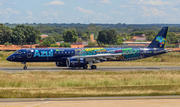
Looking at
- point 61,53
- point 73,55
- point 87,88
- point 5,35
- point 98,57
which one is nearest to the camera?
point 87,88

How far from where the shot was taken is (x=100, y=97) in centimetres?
2038

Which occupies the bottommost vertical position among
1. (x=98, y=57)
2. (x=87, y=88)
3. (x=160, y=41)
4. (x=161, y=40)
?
(x=87, y=88)

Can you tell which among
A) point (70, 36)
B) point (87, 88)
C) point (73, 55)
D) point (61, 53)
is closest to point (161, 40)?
point (73, 55)

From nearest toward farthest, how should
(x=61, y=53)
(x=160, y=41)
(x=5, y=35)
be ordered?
(x=61, y=53), (x=160, y=41), (x=5, y=35)

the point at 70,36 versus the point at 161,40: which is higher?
the point at 70,36

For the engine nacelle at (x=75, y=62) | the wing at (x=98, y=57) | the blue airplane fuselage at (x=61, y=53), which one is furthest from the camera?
the wing at (x=98, y=57)

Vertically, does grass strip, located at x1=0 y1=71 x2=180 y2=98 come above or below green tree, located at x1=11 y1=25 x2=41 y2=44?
below

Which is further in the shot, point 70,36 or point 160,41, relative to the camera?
point 70,36

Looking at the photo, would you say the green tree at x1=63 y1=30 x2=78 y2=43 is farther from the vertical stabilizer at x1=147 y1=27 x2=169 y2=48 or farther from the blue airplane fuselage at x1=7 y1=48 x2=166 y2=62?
the blue airplane fuselage at x1=7 y1=48 x2=166 y2=62

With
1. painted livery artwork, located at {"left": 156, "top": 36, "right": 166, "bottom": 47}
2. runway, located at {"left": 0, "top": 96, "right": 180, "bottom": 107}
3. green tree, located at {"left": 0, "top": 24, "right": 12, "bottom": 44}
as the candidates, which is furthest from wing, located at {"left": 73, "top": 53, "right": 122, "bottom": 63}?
green tree, located at {"left": 0, "top": 24, "right": 12, "bottom": 44}

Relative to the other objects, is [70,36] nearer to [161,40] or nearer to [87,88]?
[161,40]

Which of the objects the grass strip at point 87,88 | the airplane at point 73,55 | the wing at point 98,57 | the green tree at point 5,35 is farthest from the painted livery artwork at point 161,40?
the green tree at point 5,35
